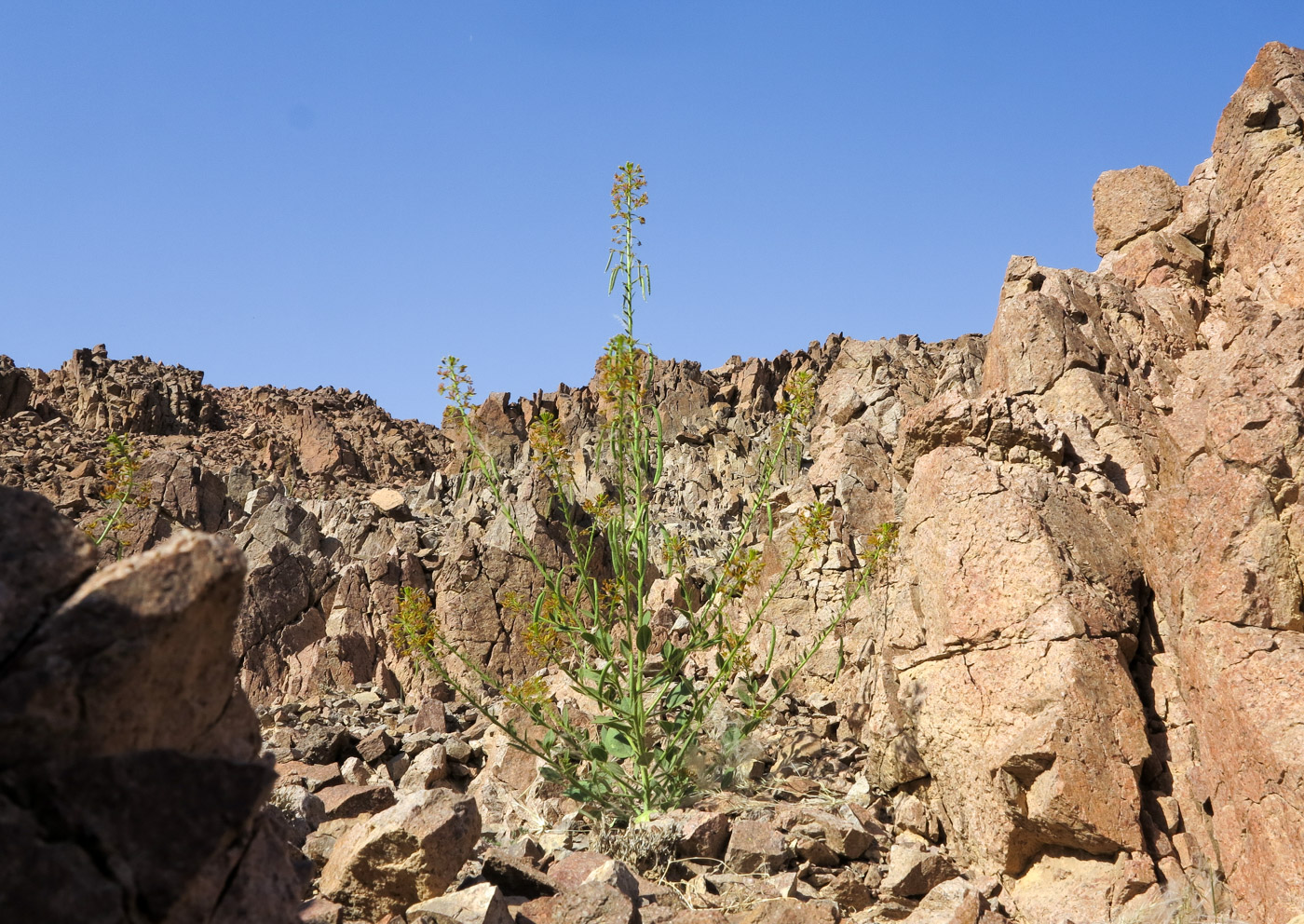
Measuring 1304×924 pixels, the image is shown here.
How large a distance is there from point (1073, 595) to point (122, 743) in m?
4.96

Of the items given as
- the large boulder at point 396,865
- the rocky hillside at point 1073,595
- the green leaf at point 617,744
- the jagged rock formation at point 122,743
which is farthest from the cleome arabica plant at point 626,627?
the jagged rock formation at point 122,743

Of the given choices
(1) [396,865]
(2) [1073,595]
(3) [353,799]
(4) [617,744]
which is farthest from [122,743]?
(2) [1073,595]

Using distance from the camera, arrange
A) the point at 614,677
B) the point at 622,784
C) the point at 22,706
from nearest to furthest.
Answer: the point at 22,706 → the point at 622,784 → the point at 614,677

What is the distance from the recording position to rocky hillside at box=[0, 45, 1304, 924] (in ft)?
16.0

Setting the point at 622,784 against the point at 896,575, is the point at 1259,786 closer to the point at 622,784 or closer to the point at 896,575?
the point at 896,575

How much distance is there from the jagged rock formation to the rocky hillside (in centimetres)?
211

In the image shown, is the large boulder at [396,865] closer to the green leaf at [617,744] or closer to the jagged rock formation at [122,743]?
the jagged rock formation at [122,743]

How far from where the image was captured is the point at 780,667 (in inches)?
359

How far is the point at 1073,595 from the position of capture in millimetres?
5512

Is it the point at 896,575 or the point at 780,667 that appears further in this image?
the point at 780,667

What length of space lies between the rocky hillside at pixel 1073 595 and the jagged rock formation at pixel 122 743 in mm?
2107

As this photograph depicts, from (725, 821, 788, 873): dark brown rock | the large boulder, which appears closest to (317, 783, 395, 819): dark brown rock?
the large boulder

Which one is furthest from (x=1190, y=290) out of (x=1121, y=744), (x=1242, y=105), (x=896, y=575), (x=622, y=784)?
(x=622, y=784)

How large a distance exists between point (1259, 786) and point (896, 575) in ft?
8.67
